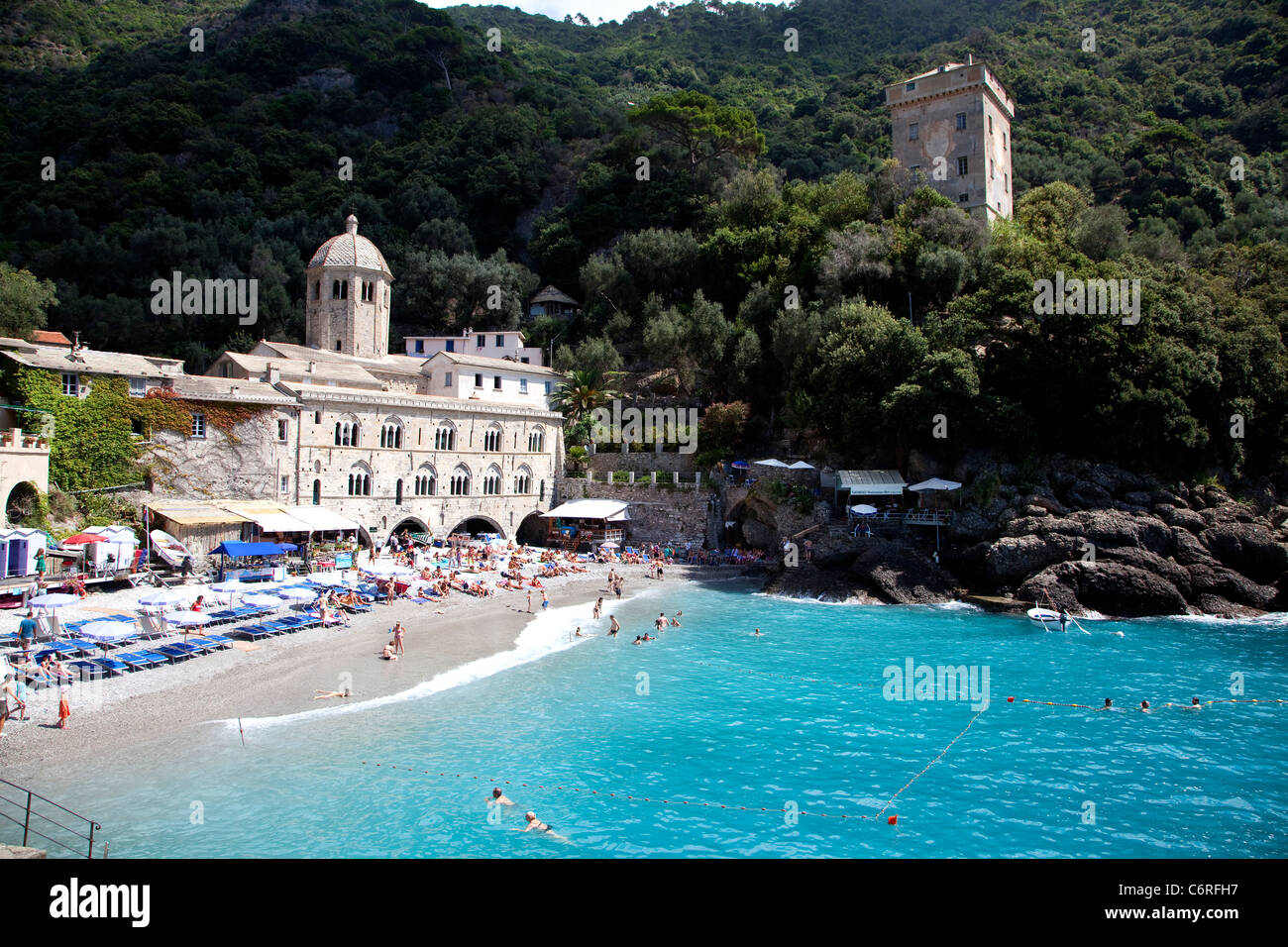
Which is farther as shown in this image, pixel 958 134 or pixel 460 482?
pixel 958 134

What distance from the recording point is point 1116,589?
104 feet

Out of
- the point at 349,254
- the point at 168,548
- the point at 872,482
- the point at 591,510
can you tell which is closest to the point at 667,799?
the point at 168,548

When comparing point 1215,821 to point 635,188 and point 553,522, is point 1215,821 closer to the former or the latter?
point 553,522

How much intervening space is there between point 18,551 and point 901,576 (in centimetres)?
3184

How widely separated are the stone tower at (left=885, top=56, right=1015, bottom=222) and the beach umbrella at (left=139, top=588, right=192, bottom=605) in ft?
150

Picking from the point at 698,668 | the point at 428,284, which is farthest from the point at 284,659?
→ the point at 428,284

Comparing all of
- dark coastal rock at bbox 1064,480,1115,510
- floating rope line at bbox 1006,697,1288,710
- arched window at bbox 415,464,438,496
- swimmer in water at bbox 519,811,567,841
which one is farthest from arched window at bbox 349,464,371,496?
dark coastal rock at bbox 1064,480,1115,510

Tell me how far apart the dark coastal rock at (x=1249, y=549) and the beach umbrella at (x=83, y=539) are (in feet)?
137

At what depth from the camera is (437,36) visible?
8806 centimetres

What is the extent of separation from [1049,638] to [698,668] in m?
13.0

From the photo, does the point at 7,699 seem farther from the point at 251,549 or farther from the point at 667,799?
the point at 667,799

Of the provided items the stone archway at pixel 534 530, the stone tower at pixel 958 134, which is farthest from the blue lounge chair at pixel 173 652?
the stone tower at pixel 958 134
